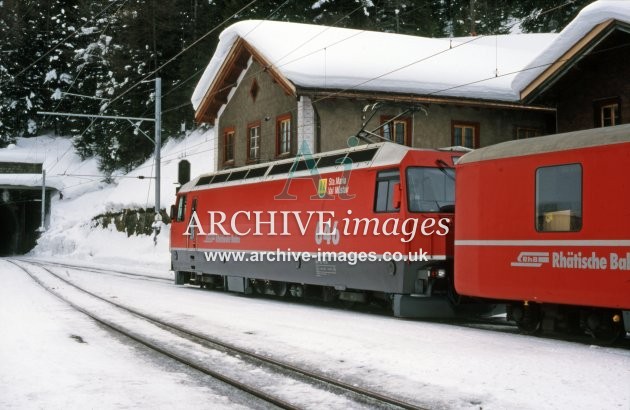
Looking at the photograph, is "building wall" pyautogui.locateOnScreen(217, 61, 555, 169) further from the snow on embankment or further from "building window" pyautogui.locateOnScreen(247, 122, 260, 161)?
the snow on embankment

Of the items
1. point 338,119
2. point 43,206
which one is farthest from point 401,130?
point 43,206

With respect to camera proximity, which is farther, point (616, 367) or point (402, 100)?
point (402, 100)

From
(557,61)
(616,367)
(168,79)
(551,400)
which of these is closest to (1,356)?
(551,400)

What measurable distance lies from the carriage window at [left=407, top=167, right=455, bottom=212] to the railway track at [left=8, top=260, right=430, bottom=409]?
4.72 m

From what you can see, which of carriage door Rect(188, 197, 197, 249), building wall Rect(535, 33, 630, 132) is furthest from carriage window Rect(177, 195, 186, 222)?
building wall Rect(535, 33, 630, 132)

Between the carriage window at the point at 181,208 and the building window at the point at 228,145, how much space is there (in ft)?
24.9

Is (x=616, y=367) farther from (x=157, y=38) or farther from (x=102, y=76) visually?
(x=102, y=76)

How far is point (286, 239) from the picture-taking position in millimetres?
18047

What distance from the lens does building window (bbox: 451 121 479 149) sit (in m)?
27.3

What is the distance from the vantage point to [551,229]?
11.3m

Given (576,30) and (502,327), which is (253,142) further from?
(502,327)

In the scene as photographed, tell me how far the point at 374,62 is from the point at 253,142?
608cm

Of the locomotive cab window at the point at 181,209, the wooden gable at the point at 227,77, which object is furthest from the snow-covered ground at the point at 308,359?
the wooden gable at the point at 227,77

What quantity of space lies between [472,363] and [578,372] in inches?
47.4
